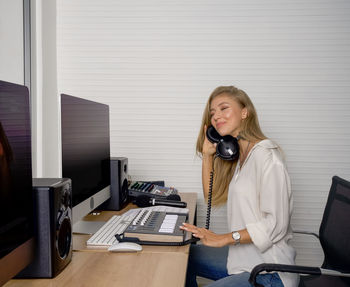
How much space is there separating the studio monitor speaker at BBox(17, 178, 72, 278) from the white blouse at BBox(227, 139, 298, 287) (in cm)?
85

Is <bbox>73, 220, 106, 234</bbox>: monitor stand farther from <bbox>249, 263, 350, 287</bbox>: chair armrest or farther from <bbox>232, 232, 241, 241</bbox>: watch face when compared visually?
<bbox>249, 263, 350, 287</bbox>: chair armrest

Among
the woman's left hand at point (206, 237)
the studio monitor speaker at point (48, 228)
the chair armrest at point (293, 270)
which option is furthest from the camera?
the woman's left hand at point (206, 237)

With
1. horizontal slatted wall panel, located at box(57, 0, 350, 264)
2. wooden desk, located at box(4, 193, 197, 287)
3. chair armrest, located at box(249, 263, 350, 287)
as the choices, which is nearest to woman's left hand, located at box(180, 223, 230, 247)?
wooden desk, located at box(4, 193, 197, 287)

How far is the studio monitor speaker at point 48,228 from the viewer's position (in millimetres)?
1049

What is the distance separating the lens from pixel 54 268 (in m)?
1.09

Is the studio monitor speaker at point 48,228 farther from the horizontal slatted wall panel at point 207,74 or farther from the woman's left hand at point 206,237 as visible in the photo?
the horizontal slatted wall panel at point 207,74

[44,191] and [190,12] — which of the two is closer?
[44,191]

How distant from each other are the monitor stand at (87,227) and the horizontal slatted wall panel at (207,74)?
120 centimetres

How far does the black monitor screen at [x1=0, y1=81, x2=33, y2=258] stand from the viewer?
2.81ft

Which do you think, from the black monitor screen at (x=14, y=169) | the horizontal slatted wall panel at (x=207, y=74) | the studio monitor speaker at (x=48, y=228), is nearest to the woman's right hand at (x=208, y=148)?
the horizontal slatted wall panel at (x=207, y=74)

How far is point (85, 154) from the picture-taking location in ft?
5.11

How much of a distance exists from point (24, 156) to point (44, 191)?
0.14m

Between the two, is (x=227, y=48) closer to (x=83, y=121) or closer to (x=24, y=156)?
(x=83, y=121)

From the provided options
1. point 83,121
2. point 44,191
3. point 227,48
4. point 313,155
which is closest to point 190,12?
point 227,48
